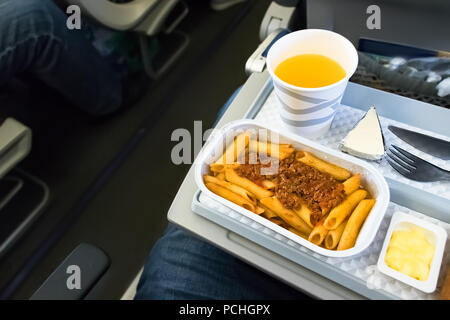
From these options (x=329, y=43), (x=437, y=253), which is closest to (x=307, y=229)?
(x=437, y=253)

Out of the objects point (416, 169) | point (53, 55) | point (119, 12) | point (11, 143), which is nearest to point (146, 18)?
point (119, 12)

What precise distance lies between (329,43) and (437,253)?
1.04ft

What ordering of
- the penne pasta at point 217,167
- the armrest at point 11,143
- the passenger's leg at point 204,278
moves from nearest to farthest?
the penne pasta at point 217,167 → the passenger's leg at point 204,278 → the armrest at point 11,143

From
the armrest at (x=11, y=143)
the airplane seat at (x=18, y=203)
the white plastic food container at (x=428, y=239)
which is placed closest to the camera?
the white plastic food container at (x=428, y=239)

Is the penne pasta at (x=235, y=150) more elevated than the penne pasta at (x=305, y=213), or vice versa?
the penne pasta at (x=235, y=150)

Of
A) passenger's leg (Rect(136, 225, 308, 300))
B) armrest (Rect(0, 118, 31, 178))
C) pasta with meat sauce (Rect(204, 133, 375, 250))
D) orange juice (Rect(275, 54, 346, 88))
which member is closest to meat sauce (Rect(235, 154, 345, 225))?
pasta with meat sauce (Rect(204, 133, 375, 250))

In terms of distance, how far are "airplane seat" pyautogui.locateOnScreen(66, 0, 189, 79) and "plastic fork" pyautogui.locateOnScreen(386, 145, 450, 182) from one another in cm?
81

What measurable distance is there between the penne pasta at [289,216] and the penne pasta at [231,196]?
1.0 inches

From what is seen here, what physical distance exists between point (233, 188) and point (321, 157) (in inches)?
5.3

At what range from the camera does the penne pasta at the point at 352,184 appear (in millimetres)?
557

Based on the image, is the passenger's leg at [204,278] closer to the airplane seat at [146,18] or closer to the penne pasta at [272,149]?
the penne pasta at [272,149]

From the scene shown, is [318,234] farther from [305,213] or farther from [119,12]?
[119,12]

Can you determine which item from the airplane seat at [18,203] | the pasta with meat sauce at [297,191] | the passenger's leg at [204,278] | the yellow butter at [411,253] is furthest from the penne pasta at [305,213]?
the airplane seat at [18,203]

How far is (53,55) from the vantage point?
→ 113cm
